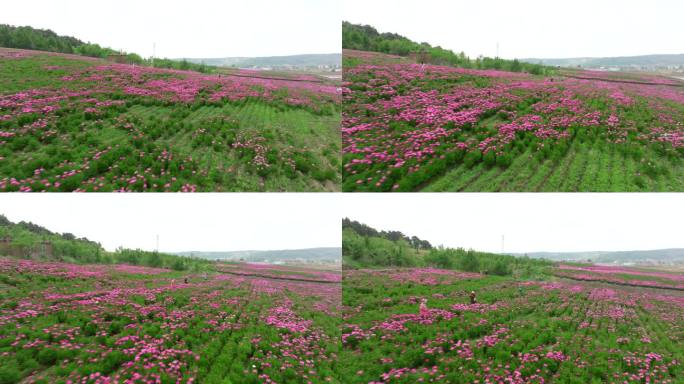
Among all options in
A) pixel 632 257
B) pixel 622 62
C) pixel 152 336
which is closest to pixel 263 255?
pixel 152 336

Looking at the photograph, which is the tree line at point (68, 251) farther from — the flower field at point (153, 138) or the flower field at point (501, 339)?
the flower field at point (501, 339)

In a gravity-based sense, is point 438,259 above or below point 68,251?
below

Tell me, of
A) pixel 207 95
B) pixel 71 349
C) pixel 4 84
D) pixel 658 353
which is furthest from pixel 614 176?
pixel 4 84

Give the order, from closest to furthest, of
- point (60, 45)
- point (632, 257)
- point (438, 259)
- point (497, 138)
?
1. point (497, 138)
2. point (438, 259)
3. point (60, 45)
4. point (632, 257)

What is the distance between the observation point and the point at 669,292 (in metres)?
12.9

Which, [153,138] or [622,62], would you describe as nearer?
[153,138]

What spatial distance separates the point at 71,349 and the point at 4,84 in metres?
9.25

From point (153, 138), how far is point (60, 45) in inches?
943

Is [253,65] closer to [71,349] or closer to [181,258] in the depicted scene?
[181,258]

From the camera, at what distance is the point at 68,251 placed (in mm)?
15539

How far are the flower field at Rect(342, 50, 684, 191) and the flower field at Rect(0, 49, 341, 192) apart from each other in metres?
1.11

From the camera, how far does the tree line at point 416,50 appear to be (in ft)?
36.3

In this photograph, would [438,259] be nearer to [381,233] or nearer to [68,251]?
[381,233]

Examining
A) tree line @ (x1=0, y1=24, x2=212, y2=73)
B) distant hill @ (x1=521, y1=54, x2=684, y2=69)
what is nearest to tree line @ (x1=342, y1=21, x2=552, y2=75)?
distant hill @ (x1=521, y1=54, x2=684, y2=69)
